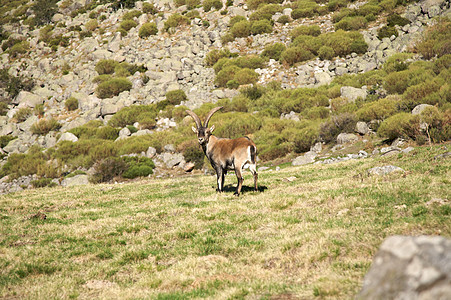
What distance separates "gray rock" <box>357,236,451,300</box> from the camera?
2445mm

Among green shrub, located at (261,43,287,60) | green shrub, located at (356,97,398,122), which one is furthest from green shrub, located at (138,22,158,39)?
green shrub, located at (356,97,398,122)

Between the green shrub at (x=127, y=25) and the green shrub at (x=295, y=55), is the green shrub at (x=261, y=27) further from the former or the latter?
the green shrub at (x=127, y=25)

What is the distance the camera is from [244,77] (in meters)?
50.1

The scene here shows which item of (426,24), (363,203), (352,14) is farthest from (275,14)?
(363,203)

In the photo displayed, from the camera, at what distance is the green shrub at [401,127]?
69.7 feet

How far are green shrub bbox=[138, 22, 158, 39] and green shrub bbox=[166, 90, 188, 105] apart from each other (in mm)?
25881

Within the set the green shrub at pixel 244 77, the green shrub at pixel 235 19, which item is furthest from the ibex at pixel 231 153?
the green shrub at pixel 235 19

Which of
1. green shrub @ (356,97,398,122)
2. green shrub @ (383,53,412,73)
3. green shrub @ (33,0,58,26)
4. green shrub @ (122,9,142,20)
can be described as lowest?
green shrub @ (356,97,398,122)

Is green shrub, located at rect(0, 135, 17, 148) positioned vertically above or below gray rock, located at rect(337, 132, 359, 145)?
below

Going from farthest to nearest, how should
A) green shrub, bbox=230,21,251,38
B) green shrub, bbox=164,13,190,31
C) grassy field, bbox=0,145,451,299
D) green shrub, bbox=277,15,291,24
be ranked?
green shrub, bbox=164,13,190,31 → green shrub, bbox=277,15,291,24 → green shrub, bbox=230,21,251,38 → grassy field, bbox=0,145,451,299

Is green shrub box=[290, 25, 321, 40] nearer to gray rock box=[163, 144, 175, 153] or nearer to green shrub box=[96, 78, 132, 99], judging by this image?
green shrub box=[96, 78, 132, 99]

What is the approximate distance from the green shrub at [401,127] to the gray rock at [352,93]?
41.9ft

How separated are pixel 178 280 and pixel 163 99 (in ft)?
152

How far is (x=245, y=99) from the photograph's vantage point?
145ft
